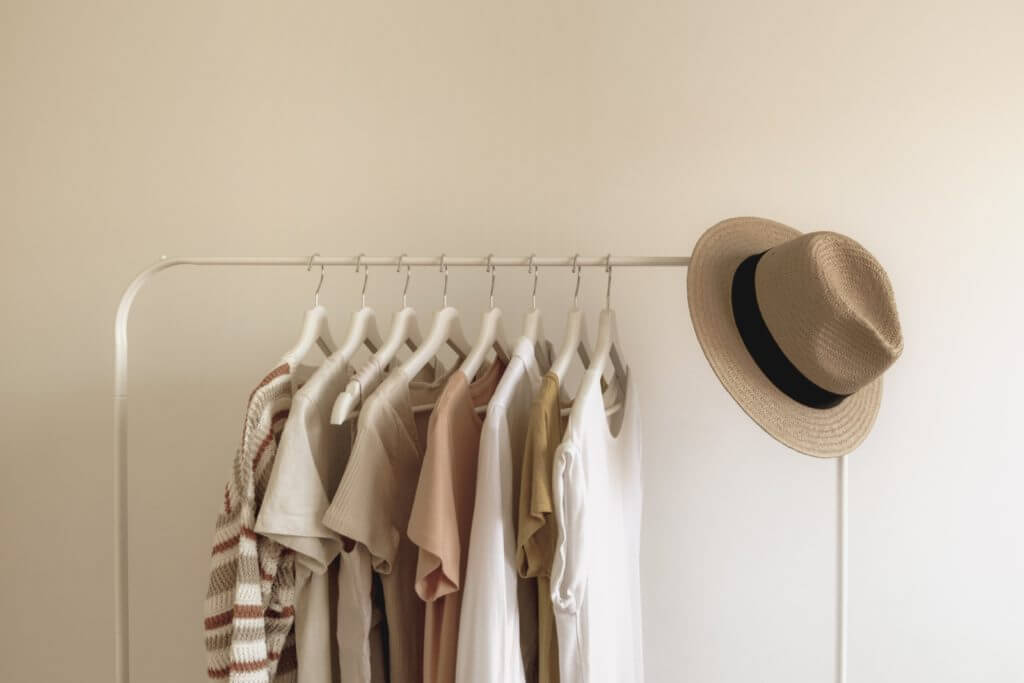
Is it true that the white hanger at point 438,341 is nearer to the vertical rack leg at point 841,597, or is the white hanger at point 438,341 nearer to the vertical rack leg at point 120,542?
the vertical rack leg at point 120,542

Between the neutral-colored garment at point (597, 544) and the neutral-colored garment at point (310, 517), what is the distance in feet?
1.02

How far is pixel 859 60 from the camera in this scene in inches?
62.4

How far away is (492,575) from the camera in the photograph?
105 centimetres

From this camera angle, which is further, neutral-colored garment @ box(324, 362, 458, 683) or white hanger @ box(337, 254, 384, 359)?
white hanger @ box(337, 254, 384, 359)

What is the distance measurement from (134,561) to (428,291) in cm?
86

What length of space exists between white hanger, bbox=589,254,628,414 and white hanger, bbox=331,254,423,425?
0.30 metres

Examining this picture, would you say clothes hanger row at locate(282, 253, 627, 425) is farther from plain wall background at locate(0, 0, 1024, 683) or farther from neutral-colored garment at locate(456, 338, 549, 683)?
plain wall background at locate(0, 0, 1024, 683)

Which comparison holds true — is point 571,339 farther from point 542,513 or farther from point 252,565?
point 252,565

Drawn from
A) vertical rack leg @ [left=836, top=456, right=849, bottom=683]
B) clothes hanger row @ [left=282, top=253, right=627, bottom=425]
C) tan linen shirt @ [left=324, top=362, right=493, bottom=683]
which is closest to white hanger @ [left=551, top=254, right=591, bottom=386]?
clothes hanger row @ [left=282, top=253, right=627, bottom=425]

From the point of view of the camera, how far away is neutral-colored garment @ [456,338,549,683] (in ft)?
3.43

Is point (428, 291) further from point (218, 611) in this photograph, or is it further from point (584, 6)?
point (218, 611)

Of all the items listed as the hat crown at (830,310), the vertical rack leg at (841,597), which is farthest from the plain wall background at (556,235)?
the hat crown at (830,310)

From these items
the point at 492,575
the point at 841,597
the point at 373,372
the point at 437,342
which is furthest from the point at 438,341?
the point at 841,597

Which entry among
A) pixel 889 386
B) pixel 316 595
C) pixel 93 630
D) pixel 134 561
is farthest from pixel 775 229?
pixel 93 630
